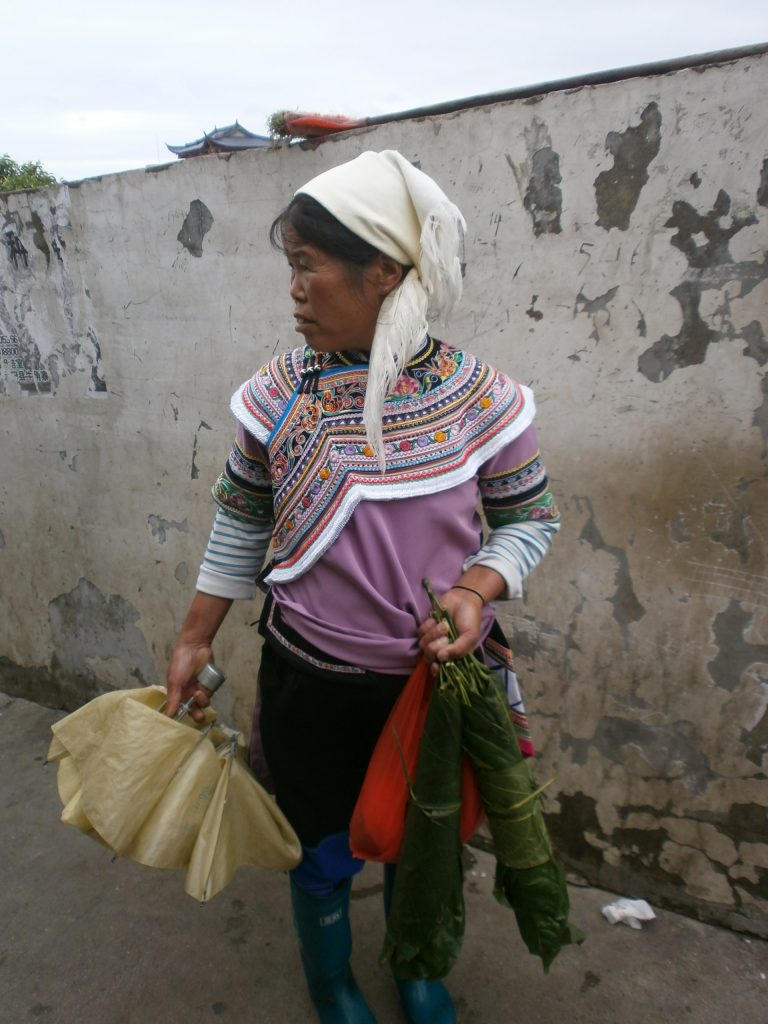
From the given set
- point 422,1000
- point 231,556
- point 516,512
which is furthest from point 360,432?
point 422,1000

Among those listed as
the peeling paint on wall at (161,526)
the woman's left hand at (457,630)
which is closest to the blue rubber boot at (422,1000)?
the woman's left hand at (457,630)

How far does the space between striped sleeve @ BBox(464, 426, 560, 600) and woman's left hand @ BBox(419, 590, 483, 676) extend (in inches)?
3.5

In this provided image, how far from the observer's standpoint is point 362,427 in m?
1.33

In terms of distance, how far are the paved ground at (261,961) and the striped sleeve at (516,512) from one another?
123cm

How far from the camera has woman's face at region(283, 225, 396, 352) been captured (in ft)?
4.19

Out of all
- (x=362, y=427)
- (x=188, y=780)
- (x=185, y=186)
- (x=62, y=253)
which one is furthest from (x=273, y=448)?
(x=62, y=253)

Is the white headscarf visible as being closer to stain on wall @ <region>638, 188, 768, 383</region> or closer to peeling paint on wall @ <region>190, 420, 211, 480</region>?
stain on wall @ <region>638, 188, 768, 383</region>

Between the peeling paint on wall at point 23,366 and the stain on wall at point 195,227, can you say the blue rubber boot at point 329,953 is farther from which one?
the peeling paint on wall at point 23,366

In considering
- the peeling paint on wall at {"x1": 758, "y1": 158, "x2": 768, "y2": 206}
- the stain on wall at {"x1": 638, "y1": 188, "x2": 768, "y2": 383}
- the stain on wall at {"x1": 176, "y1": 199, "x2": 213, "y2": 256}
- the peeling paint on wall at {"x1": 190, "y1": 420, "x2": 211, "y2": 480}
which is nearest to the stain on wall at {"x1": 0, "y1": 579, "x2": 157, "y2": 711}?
the peeling paint on wall at {"x1": 190, "y1": 420, "x2": 211, "y2": 480}

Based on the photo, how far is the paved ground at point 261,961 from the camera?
75.0 inches

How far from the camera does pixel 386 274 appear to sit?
130cm

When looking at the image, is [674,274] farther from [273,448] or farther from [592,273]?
[273,448]

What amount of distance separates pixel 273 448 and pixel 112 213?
1.70 metres

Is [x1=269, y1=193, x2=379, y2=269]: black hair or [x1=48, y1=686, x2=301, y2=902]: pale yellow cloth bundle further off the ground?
[x1=269, y1=193, x2=379, y2=269]: black hair
